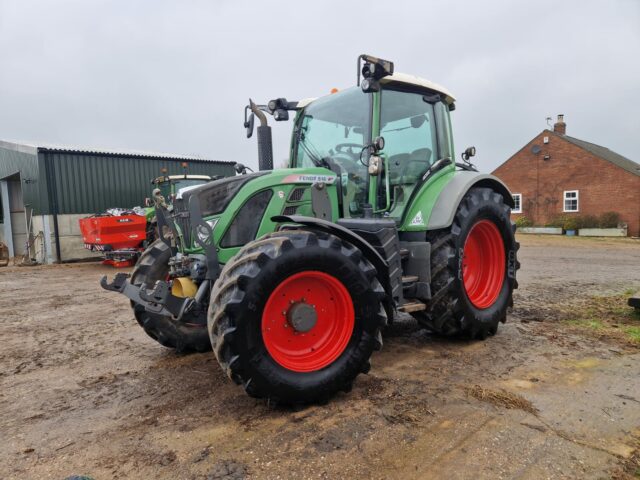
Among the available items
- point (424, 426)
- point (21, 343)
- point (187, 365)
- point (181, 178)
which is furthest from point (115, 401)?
point (181, 178)

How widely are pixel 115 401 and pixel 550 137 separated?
2639 centimetres

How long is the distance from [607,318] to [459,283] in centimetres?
233

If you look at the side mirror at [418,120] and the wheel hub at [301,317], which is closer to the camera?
the wheel hub at [301,317]

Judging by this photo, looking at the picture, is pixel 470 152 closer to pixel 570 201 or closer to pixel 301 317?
pixel 301 317

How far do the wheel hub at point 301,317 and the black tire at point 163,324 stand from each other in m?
1.29

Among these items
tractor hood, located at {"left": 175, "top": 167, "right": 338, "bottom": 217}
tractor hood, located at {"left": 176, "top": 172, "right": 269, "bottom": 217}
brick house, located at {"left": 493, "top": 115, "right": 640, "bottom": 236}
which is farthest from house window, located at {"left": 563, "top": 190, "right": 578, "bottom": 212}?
tractor hood, located at {"left": 176, "top": 172, "right": 269, "bottom": 217}

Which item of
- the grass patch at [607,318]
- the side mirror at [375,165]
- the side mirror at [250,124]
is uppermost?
the side mirror at [250,124]

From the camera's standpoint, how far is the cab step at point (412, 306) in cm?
367

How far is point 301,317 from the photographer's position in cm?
294

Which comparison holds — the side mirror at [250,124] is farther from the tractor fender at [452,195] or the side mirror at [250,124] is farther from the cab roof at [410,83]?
Answer: the tractor fender at [452,195]

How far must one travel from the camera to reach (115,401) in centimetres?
316

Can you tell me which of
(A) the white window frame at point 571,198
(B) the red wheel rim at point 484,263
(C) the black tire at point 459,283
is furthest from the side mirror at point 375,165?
(A) the white window frame at point 571,198

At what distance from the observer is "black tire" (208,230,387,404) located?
2641mm

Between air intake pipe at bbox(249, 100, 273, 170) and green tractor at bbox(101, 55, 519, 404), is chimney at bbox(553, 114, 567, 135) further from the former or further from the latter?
air intake pipe at bbox(249, 100, 273, 170)
